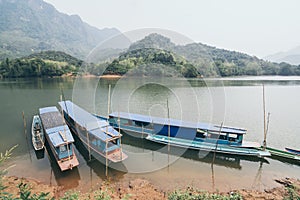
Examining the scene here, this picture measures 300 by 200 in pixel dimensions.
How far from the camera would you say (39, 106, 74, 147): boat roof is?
8.84m

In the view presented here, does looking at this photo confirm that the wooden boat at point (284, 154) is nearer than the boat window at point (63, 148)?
No

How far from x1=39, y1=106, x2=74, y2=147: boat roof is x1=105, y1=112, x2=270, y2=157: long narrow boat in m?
2.88

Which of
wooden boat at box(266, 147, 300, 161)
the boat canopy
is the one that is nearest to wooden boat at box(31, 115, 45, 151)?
the boat canopy

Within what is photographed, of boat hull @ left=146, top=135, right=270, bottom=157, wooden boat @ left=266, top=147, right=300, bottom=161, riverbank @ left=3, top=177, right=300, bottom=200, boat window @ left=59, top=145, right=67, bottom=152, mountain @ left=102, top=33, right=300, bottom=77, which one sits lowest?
riverbank @ left=3, top=177, right=300, bottom=200

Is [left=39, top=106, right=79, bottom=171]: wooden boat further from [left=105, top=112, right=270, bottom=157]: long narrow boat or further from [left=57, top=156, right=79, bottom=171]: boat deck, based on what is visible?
[left=105, top=112, right=270, bottom=157]: long narrow boat

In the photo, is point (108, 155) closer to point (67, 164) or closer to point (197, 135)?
point (67, 164)

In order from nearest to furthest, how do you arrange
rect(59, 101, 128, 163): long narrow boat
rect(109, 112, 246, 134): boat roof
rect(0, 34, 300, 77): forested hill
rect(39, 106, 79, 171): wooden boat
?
A: rect(39, 106, 79, 171): wooden boat → rect(59, 101, 128, 163): long narrow boat → rect(109, 112, 246, 134): boat roof → rect(0, 34, 300, 77): forested hill

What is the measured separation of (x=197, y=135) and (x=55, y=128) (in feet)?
29.0

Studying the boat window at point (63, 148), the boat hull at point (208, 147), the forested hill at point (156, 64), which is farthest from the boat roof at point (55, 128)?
the boat hull at point (208, 147)

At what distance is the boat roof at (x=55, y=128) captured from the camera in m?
8.84

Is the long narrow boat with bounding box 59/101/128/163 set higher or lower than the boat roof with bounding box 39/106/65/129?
lower

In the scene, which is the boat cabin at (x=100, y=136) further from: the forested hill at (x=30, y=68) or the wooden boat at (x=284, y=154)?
the forested hill at (x=30, y=68)

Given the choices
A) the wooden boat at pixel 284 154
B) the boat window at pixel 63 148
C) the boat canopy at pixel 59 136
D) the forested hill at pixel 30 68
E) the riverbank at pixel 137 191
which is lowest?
the riverbank at pixel 137 191

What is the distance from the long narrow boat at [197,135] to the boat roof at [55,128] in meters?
2.88
